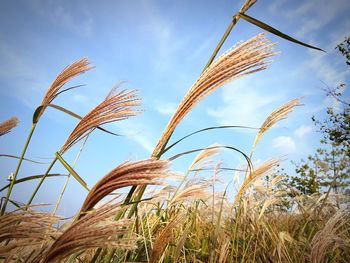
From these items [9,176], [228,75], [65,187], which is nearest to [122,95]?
[228,75]

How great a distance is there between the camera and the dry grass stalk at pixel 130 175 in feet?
2.77

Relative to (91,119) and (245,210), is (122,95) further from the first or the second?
(245,210)

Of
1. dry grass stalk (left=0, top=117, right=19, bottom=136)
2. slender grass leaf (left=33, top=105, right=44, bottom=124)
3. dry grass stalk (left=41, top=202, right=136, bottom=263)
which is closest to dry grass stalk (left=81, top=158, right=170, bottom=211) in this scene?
dry grass stalk (left=41, top=202, right=136, bottom=263)

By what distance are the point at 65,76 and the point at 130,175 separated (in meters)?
1.45

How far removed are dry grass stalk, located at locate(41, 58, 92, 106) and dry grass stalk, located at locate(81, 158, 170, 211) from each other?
4.29 feet

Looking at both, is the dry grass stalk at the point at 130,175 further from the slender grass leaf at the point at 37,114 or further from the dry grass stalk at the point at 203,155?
the dry grass stalk at the point at 203,155

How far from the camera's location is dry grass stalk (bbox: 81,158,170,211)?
2.77ft

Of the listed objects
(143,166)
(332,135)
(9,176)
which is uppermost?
(332,135)

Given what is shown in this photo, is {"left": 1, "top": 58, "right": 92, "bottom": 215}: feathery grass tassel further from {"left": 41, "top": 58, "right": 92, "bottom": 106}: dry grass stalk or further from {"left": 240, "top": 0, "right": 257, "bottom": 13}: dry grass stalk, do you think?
{"left": 240, "top": 0, "right": 257, "bottom": 13}: dry grass stalk

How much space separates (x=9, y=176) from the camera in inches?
84.8

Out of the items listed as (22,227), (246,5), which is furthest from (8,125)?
(246,5)

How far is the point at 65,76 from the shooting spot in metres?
2.00

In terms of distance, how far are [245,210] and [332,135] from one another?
16.4m

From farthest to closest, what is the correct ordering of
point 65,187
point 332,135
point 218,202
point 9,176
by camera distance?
point 332,135
point 218,202
point 9,176
point 65,187
